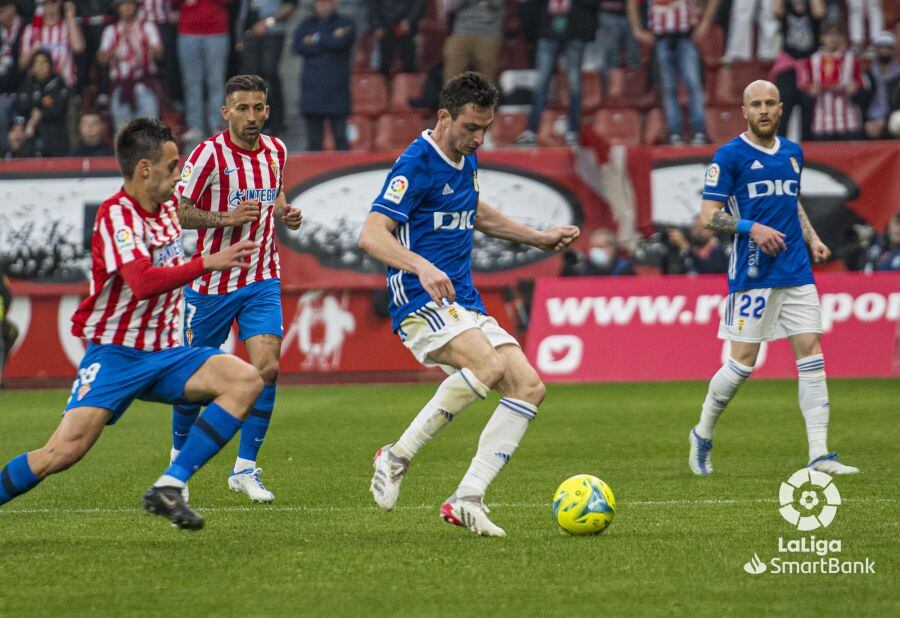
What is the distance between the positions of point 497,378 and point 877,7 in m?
14.1

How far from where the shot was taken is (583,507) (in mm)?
5953

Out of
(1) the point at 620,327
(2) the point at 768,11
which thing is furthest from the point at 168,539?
(2) the point at 768,11

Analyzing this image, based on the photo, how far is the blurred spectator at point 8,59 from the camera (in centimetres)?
1812

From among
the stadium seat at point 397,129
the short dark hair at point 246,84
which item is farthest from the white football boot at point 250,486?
the stadium seat at point 397,129

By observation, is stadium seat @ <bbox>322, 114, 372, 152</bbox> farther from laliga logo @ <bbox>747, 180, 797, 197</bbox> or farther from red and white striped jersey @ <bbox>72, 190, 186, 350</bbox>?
red and white striped jersey @ <bbox>72, 190, 186, 350</bbox>

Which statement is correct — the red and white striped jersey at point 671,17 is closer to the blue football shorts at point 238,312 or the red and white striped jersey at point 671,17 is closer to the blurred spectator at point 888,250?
the blurred spectator at point 888,250

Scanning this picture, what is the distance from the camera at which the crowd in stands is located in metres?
17.4

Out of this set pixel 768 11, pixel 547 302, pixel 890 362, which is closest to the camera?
pixel 890 362

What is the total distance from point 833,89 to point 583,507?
41.3ft

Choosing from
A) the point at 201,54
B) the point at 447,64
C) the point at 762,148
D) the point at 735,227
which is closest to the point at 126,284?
the point at 735,227

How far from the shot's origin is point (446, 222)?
6.48 metres

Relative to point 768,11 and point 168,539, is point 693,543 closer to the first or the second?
point 168,539

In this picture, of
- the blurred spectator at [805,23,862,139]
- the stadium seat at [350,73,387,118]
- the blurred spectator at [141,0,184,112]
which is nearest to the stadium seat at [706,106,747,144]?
the blurred spectator at [805,23,862,139]

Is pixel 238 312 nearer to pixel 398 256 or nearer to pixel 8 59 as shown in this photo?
pixel 398 256
